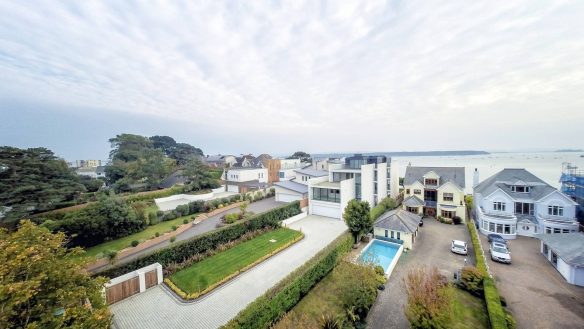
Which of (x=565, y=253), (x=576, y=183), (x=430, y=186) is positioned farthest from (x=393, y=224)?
(x=576, y=183)

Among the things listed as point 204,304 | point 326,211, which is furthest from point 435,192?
point 204,304

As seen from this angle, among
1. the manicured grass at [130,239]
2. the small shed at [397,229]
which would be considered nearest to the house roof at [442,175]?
the small shed at [397,229]

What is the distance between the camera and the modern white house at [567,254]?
17.0 metres

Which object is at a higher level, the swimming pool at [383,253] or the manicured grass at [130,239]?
the manicured grass at [130,239]

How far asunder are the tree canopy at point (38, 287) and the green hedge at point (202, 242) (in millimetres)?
8356

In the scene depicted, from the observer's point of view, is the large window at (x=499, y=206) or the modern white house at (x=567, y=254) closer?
the modern white house at (x=567, y=254)

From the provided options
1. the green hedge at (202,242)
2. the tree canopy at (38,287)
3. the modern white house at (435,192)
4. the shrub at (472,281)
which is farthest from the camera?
the modern white house at (435,192)

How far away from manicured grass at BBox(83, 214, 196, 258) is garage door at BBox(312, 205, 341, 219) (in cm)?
1761

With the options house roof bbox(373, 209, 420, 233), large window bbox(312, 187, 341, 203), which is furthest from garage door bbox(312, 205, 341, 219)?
house roof bbox(373, 209, 420, 233)

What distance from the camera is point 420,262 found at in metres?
20.8

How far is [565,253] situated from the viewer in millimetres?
Result: 18047

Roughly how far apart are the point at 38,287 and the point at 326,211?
28.7m

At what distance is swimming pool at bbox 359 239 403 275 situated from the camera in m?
20.5

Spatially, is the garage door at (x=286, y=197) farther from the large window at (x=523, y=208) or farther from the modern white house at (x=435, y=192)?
the large window at (x=523, y=208)
